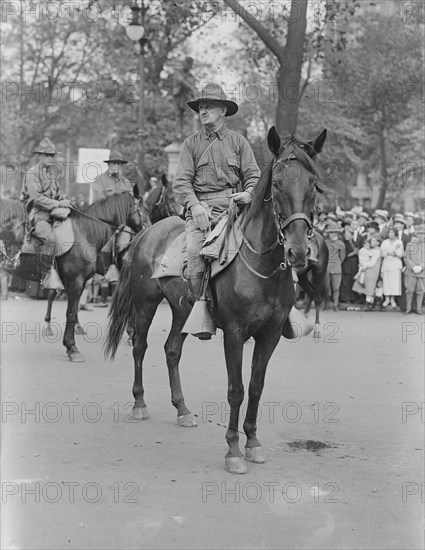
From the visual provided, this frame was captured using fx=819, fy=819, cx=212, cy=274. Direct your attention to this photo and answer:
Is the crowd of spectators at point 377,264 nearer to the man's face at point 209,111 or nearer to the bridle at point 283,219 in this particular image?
the man's face at point 209,111

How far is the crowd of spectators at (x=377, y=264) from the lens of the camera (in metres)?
17.7

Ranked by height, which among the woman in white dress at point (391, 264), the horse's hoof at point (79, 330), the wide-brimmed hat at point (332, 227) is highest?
the wide-brimmed hat at point (332, 227)

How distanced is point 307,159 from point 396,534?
102 inches

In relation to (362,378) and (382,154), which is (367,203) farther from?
(362,378)

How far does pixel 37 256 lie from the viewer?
11844mm

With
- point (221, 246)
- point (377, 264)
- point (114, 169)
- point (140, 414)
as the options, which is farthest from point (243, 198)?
point (377, 264)

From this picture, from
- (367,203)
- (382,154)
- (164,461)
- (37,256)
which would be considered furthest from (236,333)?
(367,203)

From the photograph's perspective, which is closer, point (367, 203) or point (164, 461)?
point (164, 461)

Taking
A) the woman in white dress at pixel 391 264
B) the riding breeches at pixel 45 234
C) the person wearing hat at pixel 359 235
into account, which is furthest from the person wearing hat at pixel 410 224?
the riding breeches at pixel 45 234

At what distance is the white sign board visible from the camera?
16.4 meters

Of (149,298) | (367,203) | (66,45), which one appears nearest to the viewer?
(149,298)

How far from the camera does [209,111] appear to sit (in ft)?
22.9

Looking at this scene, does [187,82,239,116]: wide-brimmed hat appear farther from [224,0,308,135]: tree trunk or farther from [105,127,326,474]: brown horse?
[224,0,308,135]: tree trunk

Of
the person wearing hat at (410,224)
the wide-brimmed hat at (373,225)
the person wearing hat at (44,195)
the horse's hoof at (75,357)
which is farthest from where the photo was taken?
the wide-brimmed hat at (373,225)
